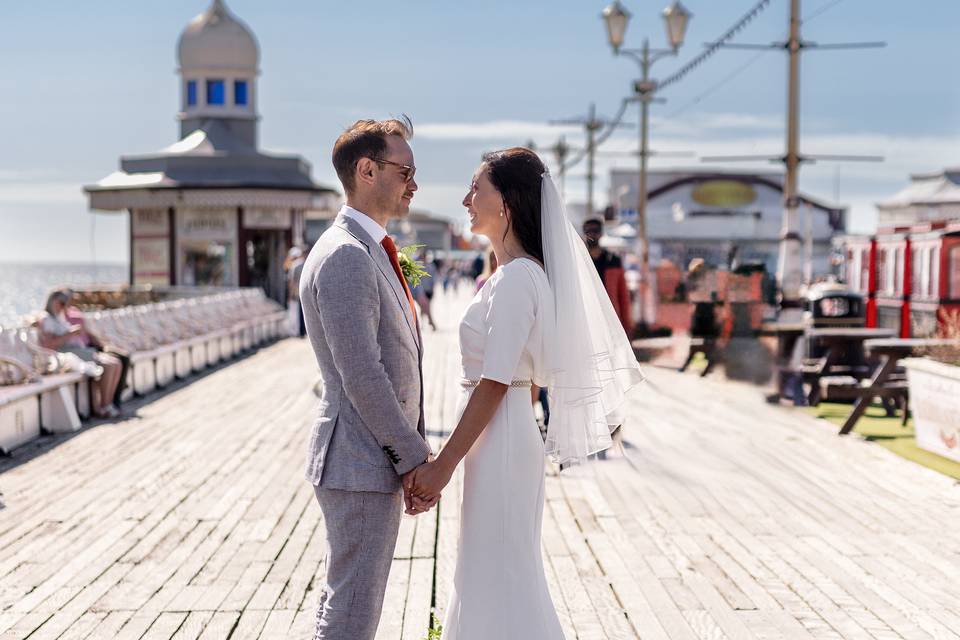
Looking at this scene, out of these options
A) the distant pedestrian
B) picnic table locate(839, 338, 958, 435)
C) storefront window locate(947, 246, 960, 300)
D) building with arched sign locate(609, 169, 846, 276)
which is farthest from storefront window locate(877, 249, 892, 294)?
building with arched sign locate(609, 169, 846, 276)

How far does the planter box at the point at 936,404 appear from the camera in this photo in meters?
9.30

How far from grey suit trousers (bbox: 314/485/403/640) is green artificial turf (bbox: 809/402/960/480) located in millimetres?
6549

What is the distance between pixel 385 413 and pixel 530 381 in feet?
1.93

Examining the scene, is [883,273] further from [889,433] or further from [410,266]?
[410,266]

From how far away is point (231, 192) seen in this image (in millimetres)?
34031

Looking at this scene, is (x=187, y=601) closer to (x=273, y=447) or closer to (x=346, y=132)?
(x=346, y=132)

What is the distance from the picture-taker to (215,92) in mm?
39344

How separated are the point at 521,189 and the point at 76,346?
1005 centimetres

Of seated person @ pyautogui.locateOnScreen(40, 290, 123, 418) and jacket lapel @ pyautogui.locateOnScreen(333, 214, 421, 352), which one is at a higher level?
jacket lapel @ pyautogui.locateOnScreen(333, 214, 421, 352)

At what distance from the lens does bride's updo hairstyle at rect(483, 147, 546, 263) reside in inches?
152

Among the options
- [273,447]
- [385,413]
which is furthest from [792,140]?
[385,413]

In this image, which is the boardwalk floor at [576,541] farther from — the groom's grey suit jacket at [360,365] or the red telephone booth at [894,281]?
the red telephone booth at [894,281]

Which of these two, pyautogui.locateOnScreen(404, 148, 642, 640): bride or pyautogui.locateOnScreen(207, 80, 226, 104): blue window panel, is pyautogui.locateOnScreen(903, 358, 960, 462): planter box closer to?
pyautogui.locateOnScreen(404, 148, 642, 640): bride

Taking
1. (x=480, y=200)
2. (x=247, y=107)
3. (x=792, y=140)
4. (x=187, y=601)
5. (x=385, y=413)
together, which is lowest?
(x=187, y=601)
